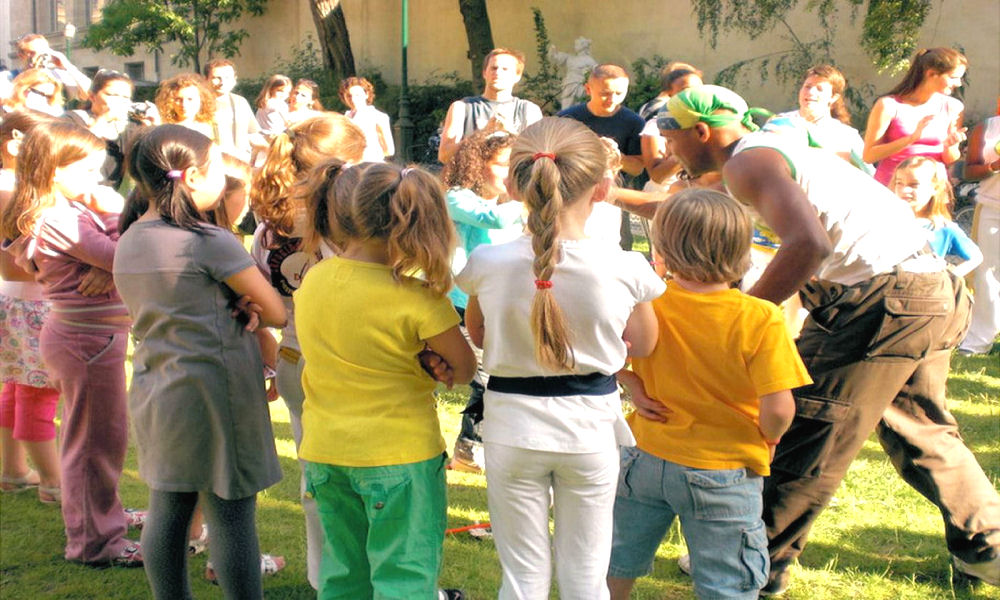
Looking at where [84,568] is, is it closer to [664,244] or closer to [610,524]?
[610,524]

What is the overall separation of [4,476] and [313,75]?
22.9 m

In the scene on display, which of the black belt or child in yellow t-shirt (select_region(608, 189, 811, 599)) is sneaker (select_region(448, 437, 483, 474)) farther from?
the black belt

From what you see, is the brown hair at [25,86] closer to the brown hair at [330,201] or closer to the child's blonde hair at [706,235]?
the brown hair at [330,201]

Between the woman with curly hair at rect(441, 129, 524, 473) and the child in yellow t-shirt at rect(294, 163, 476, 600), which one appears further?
the woman with curly hair at rect(441, 129, 524, 473)

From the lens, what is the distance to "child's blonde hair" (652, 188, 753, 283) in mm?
2633

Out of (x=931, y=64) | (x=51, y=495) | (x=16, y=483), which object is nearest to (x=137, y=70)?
(x=931, y=64)

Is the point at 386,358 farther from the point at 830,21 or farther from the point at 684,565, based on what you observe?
the point at 830,21

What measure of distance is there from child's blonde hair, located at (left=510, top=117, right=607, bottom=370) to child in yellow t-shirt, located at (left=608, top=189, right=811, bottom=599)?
31 centimetres

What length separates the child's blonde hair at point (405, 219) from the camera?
2582 mm

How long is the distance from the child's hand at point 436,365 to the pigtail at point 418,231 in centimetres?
17

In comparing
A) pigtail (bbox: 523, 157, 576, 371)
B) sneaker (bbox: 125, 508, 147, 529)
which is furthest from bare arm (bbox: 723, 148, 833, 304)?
sneaker (bbox: 125, 508, 147, 529)

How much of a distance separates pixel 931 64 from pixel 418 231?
5336mm

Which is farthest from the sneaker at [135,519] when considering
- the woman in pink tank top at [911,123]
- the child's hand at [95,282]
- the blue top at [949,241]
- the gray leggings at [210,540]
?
the woman in pink tank top at [911,123]

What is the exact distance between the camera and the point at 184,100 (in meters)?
5.79
